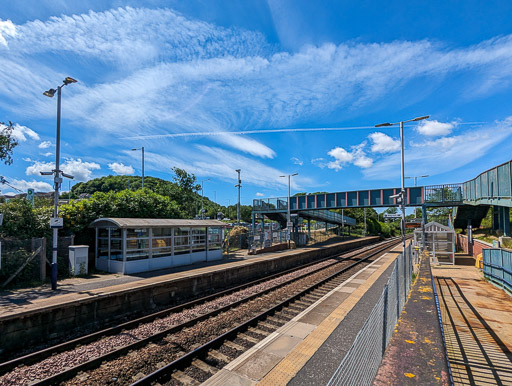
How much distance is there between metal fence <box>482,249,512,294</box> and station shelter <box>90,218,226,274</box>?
14.9 m

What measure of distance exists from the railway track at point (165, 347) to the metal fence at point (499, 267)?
24.2 ft

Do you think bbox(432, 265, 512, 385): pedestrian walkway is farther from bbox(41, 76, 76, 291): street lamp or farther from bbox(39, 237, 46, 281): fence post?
bbox(39, 237, 46, 281): fence post

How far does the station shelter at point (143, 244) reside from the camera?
14.3m

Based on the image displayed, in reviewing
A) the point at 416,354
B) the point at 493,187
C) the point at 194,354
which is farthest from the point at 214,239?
the point at 493,187

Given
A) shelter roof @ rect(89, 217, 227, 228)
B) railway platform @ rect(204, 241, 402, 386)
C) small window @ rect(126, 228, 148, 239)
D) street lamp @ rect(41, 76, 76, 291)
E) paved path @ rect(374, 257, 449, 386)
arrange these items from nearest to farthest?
paved path @ rect(374, 257, 449, 386)
railway platform @ rect(204, 241, 402, 386)
street lamp @ rect(41, 76, 76, 291)
shelter roof @ rect(89, 217, 227, 228)
small window @ rect(126, 228, 148, 239)

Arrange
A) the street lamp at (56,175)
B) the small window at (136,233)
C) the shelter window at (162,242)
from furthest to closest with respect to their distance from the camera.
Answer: the shelter window at (162,242) < the small window at (136,233) < the street lamp at (56,175)

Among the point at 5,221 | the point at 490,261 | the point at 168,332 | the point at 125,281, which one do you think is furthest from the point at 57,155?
the point at 490,261

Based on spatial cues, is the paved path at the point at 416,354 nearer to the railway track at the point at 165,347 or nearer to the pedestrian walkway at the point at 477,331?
the pedestrian walkway at the point at 477,331

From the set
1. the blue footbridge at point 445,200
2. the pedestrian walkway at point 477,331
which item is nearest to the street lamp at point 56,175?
the pedestrian walkway at point 477,331

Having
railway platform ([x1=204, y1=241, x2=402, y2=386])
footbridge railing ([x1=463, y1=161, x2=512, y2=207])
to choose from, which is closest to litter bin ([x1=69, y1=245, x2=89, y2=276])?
railway platform ([x1=204, y1=241, x2=402, y2=386])

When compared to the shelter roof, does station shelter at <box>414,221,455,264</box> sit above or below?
below

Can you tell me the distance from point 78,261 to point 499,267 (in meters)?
19.1

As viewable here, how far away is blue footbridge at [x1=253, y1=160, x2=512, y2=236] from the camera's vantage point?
1689 centimetres

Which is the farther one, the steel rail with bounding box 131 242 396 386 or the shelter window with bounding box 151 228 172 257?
the shelter window with bounding box 151 228 172 257
